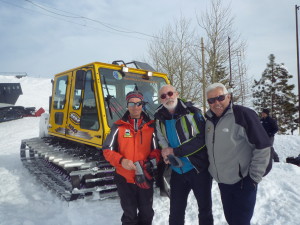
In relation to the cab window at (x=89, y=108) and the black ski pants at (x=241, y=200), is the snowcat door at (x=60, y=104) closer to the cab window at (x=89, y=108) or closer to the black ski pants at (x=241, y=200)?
the cab window at (x=89, y=108)

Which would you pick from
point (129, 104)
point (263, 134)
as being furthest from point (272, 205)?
point (129, 104)

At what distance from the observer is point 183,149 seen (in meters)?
2.49

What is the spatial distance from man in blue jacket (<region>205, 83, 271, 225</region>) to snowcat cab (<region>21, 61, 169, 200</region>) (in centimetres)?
205

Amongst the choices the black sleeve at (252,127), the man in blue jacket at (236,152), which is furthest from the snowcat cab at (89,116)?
the black sleeve at (252,127)

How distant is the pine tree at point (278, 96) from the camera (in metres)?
28.7

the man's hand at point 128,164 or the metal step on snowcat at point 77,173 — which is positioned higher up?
the man's hand at point 128,164

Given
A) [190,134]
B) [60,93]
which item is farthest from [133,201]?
[60,93]

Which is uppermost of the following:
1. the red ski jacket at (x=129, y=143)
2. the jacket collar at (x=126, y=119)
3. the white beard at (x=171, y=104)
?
the white beard at (x=171, y=104)

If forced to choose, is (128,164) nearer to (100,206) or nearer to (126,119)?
(126,119)

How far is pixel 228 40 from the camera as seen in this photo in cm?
1719

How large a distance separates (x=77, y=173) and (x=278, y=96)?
3087 centimetres

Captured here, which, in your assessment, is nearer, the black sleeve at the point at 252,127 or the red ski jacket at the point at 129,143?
the black sleeve at the point at 252,127

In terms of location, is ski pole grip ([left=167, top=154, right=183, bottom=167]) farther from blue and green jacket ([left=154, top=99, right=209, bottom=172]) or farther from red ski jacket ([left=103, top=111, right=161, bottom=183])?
red ski jacket ([left=103, top=111, right=161, bottom=183])

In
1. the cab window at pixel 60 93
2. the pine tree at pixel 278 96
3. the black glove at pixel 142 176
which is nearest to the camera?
the black glove at pixel 142 176
